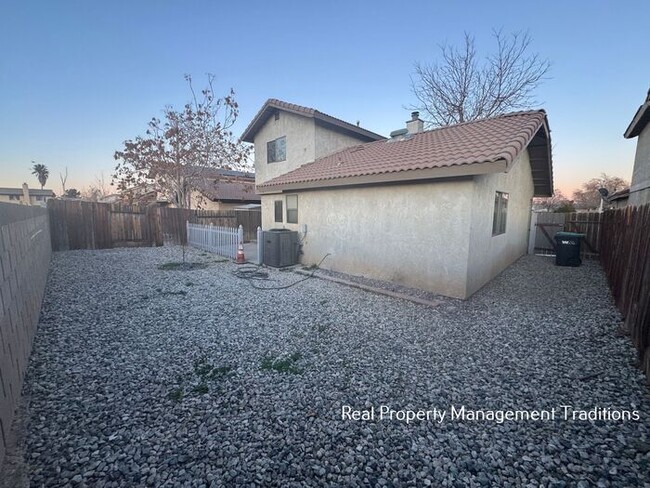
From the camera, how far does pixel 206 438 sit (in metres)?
2.14

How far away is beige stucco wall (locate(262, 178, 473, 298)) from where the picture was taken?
5.71 m

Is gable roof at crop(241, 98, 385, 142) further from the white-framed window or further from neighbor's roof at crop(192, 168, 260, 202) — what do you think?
neighbor's roof at crop(192, 168, 260, 202)

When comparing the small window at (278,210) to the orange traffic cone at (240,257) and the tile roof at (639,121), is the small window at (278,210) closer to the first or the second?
the orange traffic cone at (240,257)

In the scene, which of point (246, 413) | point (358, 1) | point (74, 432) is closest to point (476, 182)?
point (246, 413)

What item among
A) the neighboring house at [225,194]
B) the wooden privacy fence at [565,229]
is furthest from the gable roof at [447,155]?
the neighboring house at [225,194]

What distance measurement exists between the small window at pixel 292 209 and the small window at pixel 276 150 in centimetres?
465

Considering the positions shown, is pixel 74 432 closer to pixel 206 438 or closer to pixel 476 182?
pixel 206 438

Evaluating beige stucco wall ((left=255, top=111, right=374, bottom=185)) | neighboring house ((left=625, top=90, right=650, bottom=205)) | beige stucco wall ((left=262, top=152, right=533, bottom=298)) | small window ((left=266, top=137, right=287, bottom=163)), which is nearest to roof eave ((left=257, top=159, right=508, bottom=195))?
beige stucco wall ((left=262, top=152, right=533, bottom=298))

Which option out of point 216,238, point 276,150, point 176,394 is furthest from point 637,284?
point 276,150

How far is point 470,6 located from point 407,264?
10.8m

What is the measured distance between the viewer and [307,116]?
11.4 meters

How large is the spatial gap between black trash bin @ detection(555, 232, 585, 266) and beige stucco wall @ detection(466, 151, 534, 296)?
1.27 m

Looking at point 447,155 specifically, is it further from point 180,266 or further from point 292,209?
point 180,266

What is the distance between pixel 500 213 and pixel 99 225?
1635 centimetres
